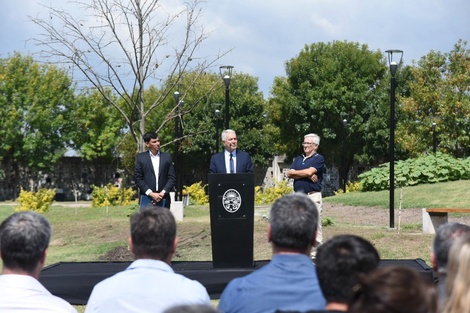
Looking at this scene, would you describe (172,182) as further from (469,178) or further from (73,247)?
(469,178)

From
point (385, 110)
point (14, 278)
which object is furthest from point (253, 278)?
point (385, 110)

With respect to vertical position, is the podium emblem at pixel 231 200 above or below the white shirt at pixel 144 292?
above

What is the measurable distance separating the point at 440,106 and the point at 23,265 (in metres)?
41.0

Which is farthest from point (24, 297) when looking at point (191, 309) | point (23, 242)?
point (191, 309)

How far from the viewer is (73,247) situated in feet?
51.1

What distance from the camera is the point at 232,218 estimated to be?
383 inches

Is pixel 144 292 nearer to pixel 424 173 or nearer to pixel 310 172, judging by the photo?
pixel 310 172

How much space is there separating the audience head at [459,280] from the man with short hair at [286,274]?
32.3 inches

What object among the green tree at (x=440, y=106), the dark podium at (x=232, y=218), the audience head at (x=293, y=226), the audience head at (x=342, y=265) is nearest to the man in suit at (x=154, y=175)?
the dark podium at (x=232, y=218)

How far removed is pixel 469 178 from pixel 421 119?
15.4 metres

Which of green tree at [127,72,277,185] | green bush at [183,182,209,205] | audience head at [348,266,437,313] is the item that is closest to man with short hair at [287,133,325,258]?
audience head at [348,266,437,313]

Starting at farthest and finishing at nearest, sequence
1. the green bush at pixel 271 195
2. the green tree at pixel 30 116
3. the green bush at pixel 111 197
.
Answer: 1. the green tree at pixel 30 116
2. the green bush at pixel 271 195
3. the green bush at pixel 111 197

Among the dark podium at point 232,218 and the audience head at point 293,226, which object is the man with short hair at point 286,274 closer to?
the audience head at point 293,226

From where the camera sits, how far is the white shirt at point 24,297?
12.9ft
